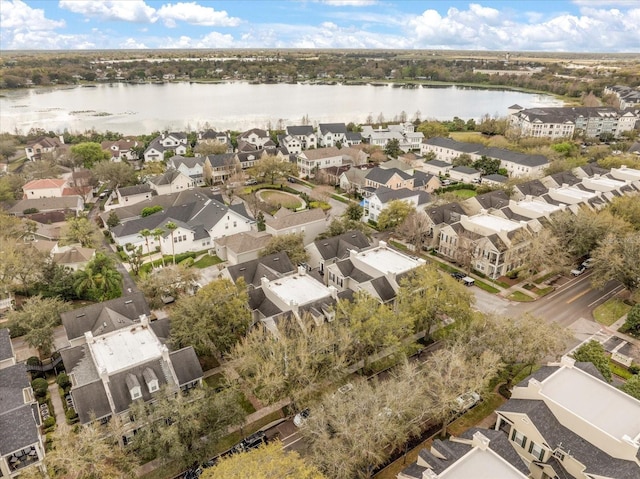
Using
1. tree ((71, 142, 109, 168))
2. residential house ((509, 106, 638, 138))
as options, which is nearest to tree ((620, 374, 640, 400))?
tree ((71, 142, 109, 168))

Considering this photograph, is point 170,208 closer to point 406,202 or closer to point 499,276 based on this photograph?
point 406,202

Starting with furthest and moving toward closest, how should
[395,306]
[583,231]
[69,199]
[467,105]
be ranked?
1. [467,105]
2. [69,199]
3. [583,231]
4. [395,306]

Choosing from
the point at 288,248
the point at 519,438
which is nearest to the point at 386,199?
the point at 288,248

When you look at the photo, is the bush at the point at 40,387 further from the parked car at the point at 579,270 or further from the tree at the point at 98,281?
the parked car at the point at 579,270

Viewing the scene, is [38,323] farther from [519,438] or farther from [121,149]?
[121,149]

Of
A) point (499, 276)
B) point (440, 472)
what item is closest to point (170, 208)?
point (499, 276)

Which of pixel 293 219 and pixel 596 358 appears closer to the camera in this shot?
pixel 596 358

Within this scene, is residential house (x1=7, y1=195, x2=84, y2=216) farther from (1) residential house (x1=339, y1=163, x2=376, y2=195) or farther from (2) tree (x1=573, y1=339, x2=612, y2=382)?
(2) tree (x1=573, y1=339, x2=612, y2=382)

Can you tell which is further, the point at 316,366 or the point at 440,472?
the point at 316,366
